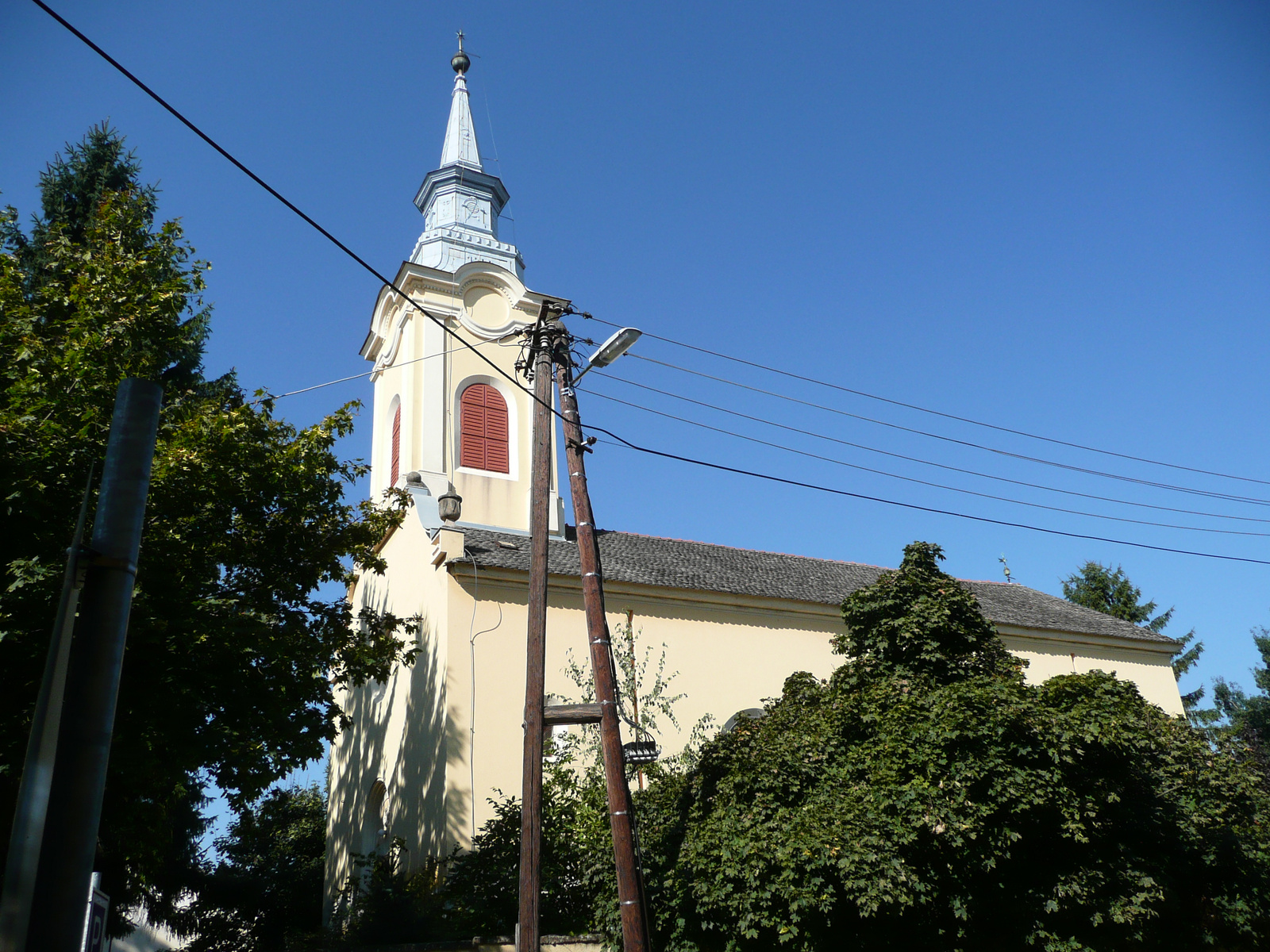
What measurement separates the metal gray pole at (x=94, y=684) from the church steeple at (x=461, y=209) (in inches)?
1123

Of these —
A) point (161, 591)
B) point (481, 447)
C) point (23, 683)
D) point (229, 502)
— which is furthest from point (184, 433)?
point (481, 447)

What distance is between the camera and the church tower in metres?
28.3

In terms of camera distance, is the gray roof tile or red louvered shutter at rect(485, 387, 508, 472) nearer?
the gray roof tile

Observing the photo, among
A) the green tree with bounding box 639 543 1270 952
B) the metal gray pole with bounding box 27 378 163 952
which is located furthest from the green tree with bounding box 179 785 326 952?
the metal gray pole with bounding box 27 378 163 952

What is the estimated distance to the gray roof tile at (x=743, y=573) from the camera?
74.9ft

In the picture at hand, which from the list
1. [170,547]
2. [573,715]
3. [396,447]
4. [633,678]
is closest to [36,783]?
[573,715]

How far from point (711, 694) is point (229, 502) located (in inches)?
468

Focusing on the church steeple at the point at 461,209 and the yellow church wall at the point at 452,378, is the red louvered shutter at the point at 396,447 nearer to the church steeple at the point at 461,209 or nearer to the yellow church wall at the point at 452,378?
the yellow church wall at the point at 452,378

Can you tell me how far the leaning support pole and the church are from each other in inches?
107

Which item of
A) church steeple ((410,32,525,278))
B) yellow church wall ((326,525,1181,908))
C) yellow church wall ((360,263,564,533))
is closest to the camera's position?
yellow church wall ((326,525,1181,908))

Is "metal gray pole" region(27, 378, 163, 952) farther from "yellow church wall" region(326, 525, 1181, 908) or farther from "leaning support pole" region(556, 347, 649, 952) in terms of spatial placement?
"yellow church wall" region(326, 525, 1181, 908)

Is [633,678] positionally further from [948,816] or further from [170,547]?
[170,547]

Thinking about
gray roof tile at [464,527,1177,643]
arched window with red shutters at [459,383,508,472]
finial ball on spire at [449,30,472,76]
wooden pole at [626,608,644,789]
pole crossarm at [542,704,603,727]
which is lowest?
pole crossarm at [542,704,603,727]

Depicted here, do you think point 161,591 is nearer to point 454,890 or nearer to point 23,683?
point 23,683
